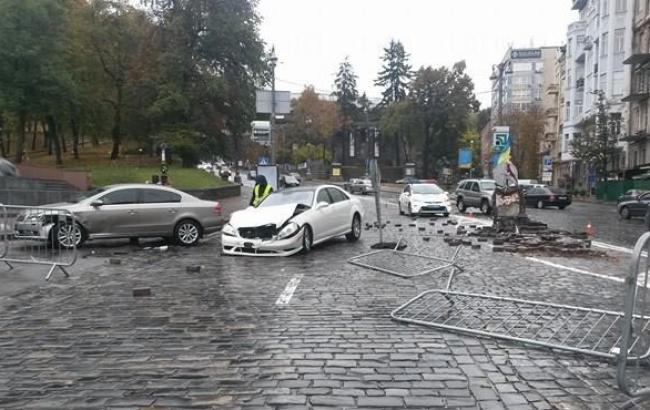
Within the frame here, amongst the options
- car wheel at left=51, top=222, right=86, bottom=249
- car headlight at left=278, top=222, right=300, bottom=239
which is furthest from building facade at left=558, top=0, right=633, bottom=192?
car wheel at left=51, top=222, right=86, bottom=249

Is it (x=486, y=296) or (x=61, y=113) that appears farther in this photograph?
(x=61, y=113)

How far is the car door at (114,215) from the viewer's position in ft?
48.2

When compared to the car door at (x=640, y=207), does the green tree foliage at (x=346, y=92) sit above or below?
above

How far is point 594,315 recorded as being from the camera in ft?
22.9

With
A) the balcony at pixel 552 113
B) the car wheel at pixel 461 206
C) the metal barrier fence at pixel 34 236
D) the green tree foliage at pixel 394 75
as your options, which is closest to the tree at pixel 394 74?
the green tree foliage at pixel 394 75

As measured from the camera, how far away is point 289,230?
12.5 meters

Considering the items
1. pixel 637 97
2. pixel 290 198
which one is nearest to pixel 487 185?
pixel 290 198

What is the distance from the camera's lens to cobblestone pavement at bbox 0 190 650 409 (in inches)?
177

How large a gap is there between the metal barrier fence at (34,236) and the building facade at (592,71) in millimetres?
47933

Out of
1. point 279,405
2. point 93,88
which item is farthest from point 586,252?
point 93,88

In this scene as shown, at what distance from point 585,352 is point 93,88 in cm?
5323

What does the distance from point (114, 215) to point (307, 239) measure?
5.19 metres

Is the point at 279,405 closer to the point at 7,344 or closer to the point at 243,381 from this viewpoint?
the point at 243,381

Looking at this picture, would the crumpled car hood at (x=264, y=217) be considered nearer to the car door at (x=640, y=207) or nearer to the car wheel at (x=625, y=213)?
the car door at (x=640, y=207)
